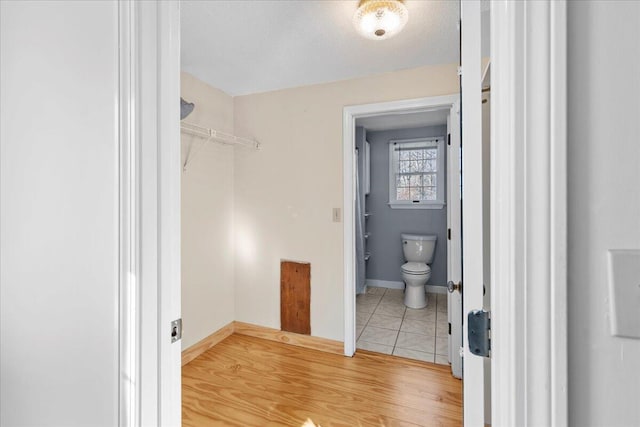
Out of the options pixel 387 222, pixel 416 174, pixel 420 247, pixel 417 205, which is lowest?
pixel 420 247

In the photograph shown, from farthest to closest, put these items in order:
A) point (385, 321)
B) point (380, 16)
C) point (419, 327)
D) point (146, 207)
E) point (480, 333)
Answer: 1. point (385, 321)
2. point (419, 327)
3. point (380, 16)
4. point (146, 207)
5. point (480, 333)

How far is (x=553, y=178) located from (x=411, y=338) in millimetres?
2801

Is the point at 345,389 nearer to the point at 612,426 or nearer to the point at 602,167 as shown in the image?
the point at 612,426

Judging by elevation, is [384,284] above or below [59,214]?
below

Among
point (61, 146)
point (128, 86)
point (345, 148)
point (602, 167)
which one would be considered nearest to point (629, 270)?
point (602, 167)

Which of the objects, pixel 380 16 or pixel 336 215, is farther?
pixel 336 215

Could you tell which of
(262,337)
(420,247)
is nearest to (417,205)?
(420,247)

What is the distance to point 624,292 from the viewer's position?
0.41 meters

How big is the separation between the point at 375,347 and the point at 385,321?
2.04ft

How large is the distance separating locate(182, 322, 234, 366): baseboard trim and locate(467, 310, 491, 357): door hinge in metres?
2.44

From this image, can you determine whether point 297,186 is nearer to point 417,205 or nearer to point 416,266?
point 416,266

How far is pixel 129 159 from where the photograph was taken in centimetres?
73

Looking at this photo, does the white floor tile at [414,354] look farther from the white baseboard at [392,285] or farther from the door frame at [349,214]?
the white baseboard at [392,285]

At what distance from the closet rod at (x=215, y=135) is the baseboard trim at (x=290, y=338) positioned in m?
1.74
